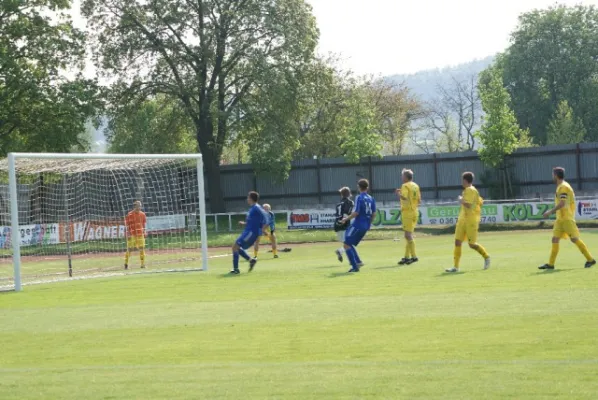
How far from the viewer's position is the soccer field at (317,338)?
27.2 ft

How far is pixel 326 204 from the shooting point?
52594 mm

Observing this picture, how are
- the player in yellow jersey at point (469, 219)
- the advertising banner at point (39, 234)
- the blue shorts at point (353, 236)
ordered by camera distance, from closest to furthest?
1. the player in yellow jersey at point (469, 219)
2. the blue shorts at point (353, 236)
3. the advertising banner at point (39, 234)

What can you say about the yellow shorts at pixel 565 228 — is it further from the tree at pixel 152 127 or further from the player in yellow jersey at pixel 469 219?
the tree at pixel 152 127

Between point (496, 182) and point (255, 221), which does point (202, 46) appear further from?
point (255, 221)

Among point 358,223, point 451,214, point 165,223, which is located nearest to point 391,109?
point 451,214

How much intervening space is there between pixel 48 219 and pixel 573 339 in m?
25.1

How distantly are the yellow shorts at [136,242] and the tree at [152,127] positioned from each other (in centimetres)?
2342

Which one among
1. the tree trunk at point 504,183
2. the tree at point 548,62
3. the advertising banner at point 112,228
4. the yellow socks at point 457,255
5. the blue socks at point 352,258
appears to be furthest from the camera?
the tree at point 548,62

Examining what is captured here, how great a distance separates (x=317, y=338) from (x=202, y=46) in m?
40.3

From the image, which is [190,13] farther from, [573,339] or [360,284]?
[573,339]

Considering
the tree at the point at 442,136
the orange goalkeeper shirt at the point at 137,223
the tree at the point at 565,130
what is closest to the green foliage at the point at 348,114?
the tree at the point at 442,136

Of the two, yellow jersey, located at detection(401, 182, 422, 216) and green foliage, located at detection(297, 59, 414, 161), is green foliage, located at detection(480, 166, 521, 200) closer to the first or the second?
green foliage, located at detection(297, 59, 414, 161)

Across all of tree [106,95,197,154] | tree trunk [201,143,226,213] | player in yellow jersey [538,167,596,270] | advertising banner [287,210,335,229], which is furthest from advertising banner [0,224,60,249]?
player in yellow jersey [538,167,596,270]

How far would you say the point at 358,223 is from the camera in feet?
67.4
